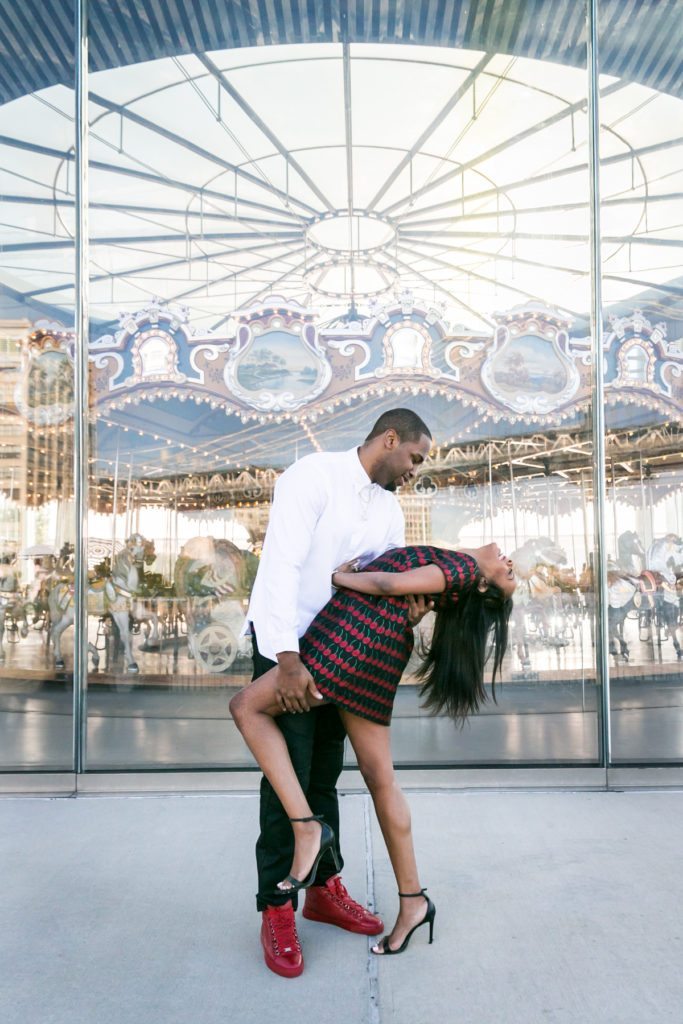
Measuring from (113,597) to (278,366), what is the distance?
161cm

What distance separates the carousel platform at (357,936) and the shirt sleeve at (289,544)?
36.6 inches

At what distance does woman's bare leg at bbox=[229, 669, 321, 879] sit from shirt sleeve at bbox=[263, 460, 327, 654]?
156mm

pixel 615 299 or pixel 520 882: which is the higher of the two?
pixel 615 299

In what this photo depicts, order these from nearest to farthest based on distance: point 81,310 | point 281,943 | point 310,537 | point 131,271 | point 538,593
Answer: point 281,943 < point 310,537 < point 81,310 < point 131,271 < point 538,593

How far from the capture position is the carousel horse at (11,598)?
4.57m

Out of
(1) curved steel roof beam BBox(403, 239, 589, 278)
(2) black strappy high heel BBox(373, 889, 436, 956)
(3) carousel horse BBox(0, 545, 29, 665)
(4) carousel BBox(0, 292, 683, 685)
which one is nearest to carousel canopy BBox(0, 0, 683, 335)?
(1) curved steel roof beam BBox(403, 239, 589, 278)

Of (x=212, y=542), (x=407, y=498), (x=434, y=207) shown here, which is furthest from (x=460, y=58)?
(x=212, y=542)

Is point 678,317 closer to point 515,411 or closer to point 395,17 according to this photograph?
point 515,411

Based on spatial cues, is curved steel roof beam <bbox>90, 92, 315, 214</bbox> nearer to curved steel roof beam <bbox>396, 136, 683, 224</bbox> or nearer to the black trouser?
curved steel roof beam <bbox>396, 136, 683, 224</bbox>

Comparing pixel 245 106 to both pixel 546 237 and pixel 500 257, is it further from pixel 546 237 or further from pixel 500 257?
pixel 546 237

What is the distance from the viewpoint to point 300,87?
15.5 ft

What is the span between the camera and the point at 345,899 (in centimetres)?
261

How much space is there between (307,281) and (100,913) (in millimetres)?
3458

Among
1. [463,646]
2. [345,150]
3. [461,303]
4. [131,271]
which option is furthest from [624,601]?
[131,271]
